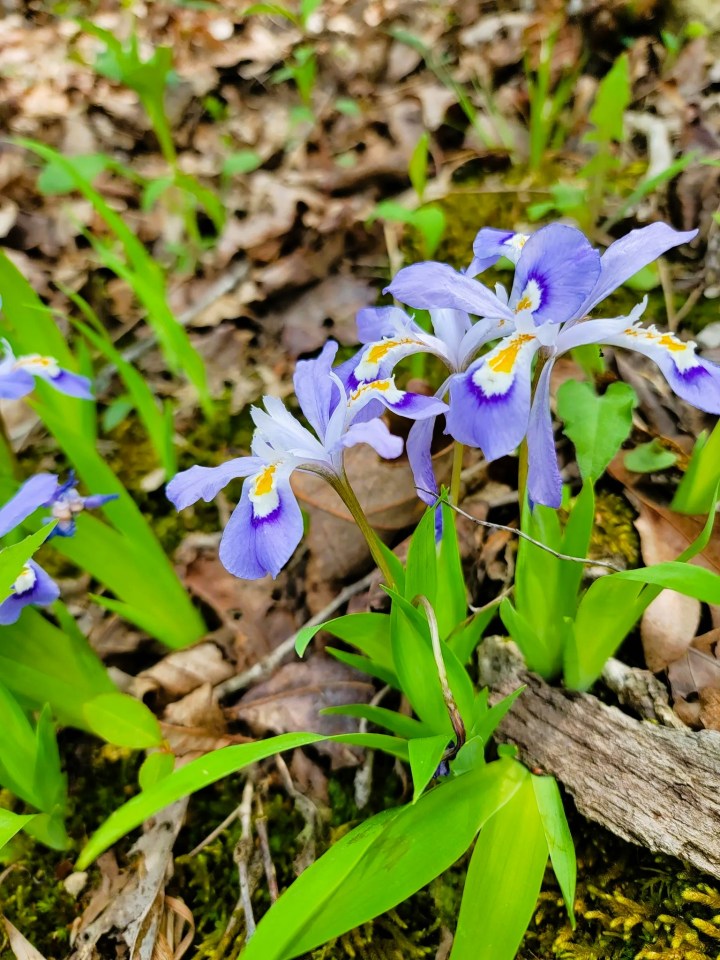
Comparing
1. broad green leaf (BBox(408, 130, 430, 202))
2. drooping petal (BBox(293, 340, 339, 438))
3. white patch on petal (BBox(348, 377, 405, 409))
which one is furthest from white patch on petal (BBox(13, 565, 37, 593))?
broad green leaf (BBox(408, 130, 430, 202))

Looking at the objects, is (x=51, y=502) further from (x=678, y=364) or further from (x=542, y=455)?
(x=678, y=364)

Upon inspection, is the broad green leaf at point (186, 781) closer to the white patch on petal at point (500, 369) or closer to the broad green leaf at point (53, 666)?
the broad green leaf at point (53, 666)

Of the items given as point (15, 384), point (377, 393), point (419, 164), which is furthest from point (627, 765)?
point (419, 164)

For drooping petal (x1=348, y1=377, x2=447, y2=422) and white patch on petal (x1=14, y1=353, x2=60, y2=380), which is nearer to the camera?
drooping petal (x1=348, y1=377, x2=447, y2=422)

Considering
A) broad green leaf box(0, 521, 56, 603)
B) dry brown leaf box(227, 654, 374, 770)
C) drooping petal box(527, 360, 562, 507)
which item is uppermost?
broad green leaf box(0, 521, 56, 603)

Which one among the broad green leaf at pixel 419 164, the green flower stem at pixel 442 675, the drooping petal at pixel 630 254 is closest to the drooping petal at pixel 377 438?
the green flower stem at pixel 442 675

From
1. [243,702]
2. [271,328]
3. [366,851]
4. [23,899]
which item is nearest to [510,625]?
[366,851]

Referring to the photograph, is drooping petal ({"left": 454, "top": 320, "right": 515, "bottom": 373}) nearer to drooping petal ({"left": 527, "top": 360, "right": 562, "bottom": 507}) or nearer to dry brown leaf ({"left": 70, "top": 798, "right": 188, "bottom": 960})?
drooping petal ({"left": 527, "top": 360, "right": 562, "bottom": 507})
